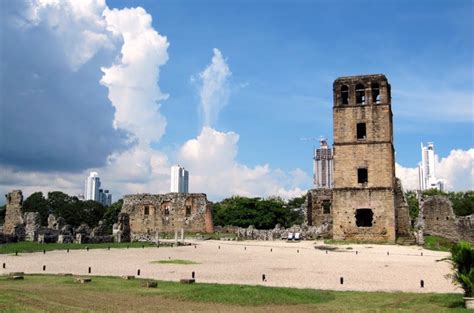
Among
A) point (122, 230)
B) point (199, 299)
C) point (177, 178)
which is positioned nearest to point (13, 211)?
point (122, 230)

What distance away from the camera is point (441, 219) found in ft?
132

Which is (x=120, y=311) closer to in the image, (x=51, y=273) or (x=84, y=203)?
(x=51, y=273)

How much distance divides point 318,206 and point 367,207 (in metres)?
8.42

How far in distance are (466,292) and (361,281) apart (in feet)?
14.7

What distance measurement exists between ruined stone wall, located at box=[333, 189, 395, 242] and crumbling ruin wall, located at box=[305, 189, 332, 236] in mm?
7093

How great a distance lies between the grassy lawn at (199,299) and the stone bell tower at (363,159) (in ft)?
79.1

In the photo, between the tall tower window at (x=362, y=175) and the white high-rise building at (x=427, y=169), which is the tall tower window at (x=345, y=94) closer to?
the tall tower window at (x=362, y=175)

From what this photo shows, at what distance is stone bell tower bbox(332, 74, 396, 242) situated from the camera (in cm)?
3538

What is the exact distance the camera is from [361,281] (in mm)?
Result: 14641

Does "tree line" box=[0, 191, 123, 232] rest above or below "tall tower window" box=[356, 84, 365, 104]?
below

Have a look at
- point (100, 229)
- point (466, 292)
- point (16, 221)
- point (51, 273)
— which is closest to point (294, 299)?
point (466, 292)

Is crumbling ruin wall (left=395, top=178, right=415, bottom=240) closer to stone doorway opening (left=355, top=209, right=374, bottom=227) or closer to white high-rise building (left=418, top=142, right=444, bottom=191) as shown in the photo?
stone doorway opening (left=355, top=209, right=374, bottom=227)

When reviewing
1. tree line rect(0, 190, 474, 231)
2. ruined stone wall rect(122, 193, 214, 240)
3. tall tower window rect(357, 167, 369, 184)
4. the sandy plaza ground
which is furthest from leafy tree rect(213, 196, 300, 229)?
the sandy plaza ground

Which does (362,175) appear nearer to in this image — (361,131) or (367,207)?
(367,207)
